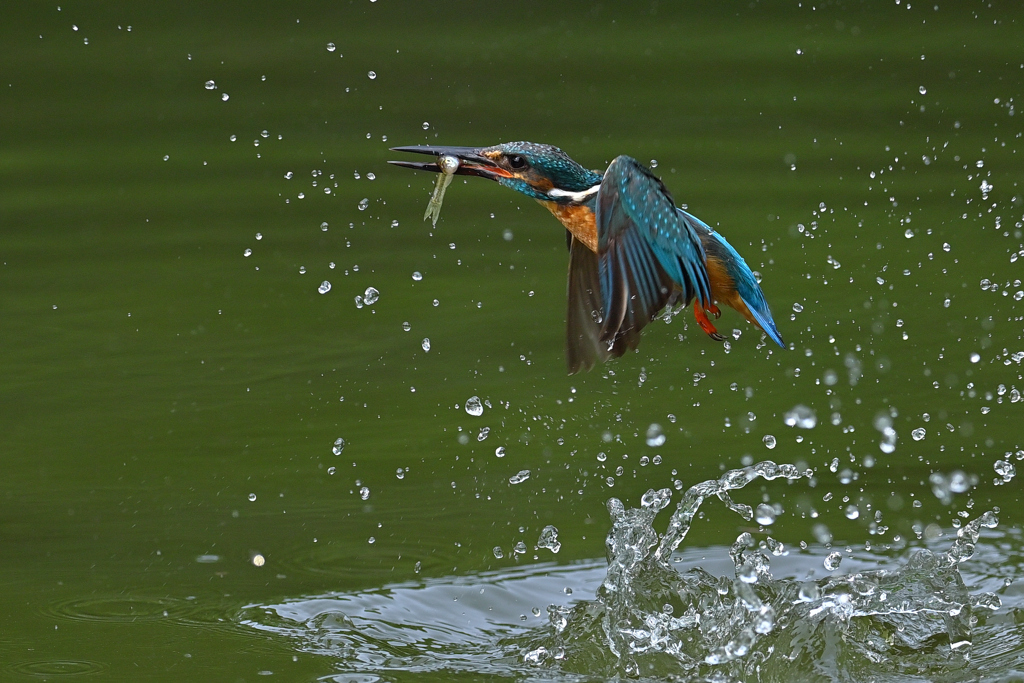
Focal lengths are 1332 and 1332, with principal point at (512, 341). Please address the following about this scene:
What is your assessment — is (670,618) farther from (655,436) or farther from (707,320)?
(655,436)

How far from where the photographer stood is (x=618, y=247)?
245 centimetres

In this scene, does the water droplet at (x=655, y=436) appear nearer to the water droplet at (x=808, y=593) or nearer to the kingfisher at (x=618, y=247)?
the kingfisher at (x=618, y=247)

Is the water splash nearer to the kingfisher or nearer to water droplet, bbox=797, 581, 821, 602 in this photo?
water droplet, bbox=797, 581, 821, 602

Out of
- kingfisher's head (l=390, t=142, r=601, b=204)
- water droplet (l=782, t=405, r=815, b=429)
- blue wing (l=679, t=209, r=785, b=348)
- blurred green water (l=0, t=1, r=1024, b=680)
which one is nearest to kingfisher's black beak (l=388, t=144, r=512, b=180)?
kingfisher's head (l=390, t=142, r=601, b=204)

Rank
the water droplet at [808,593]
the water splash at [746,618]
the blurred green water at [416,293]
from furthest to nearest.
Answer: the blurred green water at [416,293] → the water droplet at [808,593] → the water splash at [746,618]

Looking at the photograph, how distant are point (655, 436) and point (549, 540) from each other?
1.49 ft

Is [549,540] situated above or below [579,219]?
below

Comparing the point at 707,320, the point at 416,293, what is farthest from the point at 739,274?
the point at 416,293

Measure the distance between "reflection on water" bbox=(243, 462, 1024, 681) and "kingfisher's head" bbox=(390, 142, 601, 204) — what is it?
66cm

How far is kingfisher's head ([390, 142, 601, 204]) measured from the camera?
2.59 m

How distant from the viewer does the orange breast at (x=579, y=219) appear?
264 cm

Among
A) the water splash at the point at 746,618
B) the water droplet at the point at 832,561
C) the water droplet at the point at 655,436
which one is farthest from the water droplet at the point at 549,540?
the water droplet at the point at 832,561

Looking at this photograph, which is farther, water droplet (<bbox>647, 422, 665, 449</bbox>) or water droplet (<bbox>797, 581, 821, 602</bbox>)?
water droplet (<bbox>647, 422, 665, 449</bbox>)

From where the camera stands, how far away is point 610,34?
588 centimetres
